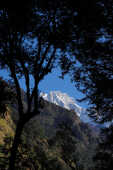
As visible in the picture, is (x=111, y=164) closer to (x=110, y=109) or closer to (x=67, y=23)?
(x=110, y=109)

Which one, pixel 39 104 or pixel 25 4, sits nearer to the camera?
pixel 25 4

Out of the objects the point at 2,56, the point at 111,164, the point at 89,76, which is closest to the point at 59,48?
the point at 89,76

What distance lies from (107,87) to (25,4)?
6.74m

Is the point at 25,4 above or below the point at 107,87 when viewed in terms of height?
above

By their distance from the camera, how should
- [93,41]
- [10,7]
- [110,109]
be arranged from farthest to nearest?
[110,109] < [93,41] < [10,7]

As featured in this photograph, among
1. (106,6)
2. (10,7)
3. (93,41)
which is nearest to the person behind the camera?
(10,7)

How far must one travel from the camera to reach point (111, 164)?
430 inches

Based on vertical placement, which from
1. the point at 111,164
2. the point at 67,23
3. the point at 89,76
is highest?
the point at 67,23

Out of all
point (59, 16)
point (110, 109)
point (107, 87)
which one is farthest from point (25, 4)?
point (110, 109)

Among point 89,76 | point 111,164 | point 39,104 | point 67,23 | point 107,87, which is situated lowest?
point 111,164

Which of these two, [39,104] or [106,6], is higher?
[106,6]

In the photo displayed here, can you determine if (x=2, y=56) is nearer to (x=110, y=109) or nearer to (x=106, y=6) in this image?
(x=106, y=6)

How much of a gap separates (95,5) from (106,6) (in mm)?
941

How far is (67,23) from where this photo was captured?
10344 millimetres
